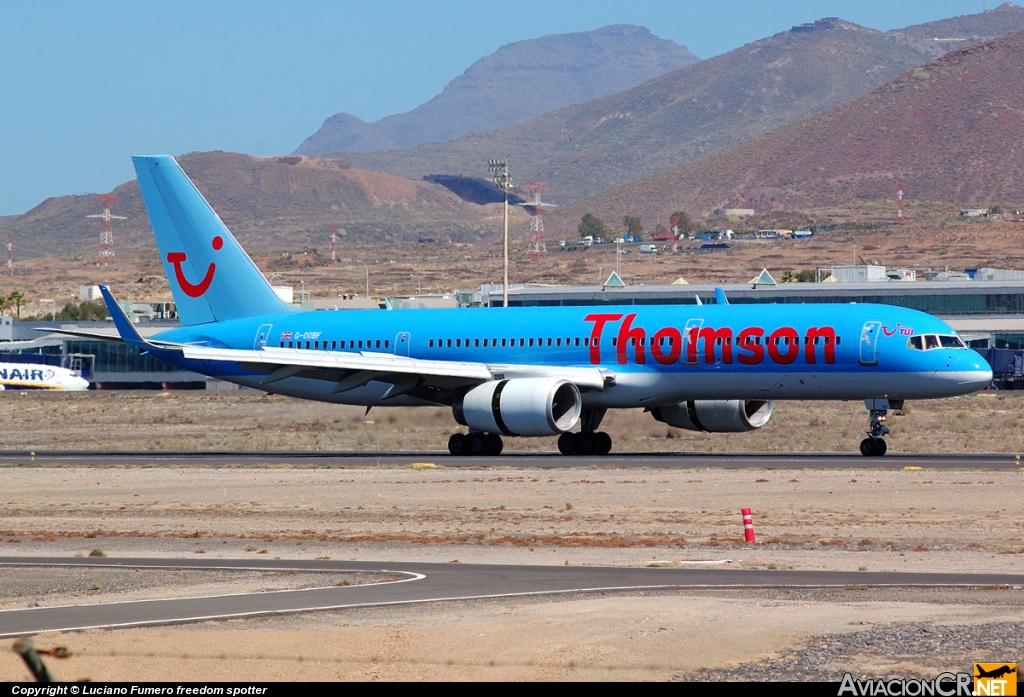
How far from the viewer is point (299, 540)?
2362cm

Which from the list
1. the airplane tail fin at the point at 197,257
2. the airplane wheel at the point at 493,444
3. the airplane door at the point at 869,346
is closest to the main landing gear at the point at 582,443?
the airplane wheel at the point at 493,444

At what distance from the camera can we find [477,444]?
137ft

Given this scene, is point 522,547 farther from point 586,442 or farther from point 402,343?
point 402,343

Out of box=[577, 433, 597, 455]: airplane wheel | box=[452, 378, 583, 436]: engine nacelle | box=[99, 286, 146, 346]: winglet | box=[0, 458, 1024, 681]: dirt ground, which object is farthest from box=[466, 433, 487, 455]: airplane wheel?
box=[99, 286, 146, 346]: winglet

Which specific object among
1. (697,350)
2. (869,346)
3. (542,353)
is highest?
(869,346)

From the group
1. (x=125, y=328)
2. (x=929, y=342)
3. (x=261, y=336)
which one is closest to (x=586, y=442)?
(x=929, y=342)

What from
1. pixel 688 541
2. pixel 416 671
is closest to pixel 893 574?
pixel 688 541

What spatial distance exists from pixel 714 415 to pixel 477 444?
6.98m

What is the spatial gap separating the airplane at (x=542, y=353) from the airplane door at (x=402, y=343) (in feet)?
0.14

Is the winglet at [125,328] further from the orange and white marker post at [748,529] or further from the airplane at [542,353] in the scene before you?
the orange and white marker post at [748,529]

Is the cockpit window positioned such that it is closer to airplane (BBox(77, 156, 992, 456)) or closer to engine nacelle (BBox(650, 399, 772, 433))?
airplane (BBox(77, 156, 992, 456))

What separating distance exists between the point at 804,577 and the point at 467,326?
26437 millimetres

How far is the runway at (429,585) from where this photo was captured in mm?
15938

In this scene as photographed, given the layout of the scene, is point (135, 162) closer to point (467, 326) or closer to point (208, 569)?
point (467, 326)
